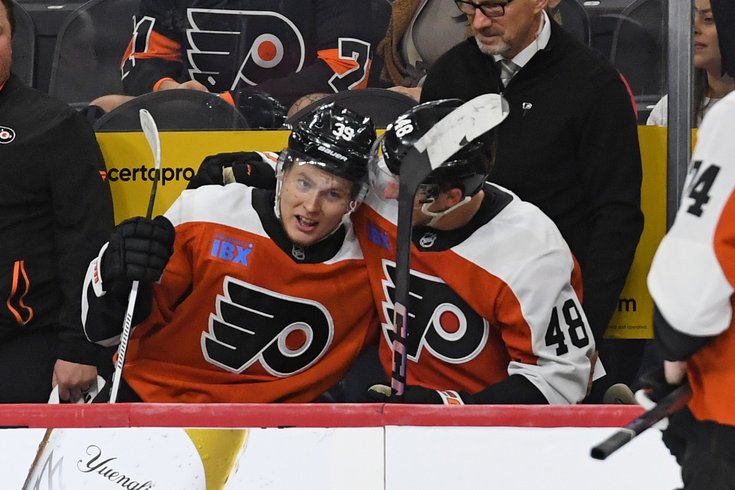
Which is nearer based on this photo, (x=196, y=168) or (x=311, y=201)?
(x=311, y=201)

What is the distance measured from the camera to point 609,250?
2.46m

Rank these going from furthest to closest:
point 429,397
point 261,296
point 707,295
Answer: point 261,296 → point 429,397 → point 707,295

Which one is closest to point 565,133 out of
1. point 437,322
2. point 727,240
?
point 437,322

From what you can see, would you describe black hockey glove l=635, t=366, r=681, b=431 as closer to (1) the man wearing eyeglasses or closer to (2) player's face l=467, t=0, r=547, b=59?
(1) the man wearing eyeglasses

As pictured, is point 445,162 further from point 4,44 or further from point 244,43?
point 4,44

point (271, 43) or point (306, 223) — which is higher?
point (271, 43)

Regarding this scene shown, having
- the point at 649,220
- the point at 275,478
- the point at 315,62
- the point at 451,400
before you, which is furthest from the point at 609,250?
the point at 275,478

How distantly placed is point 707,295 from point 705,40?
1.43 m

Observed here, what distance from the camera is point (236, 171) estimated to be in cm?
255

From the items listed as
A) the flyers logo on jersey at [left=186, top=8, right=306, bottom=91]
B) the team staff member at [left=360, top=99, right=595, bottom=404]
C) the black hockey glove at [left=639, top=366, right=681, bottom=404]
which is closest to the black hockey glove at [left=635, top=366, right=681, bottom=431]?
the black hockey glove at [left=639, top=366, right=681, bottom=404]

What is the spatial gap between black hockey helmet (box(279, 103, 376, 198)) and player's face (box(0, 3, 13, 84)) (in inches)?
27.1

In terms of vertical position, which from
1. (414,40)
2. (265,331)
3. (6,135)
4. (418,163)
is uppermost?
(418,163)

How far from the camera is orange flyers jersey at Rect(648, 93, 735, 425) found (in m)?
1.30

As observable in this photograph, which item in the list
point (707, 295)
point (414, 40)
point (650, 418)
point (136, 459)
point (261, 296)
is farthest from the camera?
point (414, 40)
